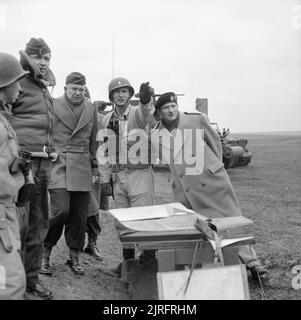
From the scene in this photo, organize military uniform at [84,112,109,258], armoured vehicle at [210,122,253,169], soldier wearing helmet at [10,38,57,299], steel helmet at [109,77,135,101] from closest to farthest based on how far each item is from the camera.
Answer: soldier wearing helmet at [10,38,57,299] → steel helmet at [109,77,135,101] → military uniform at [84,112,109,258] → armoured vehicle at [210,122,253,169]

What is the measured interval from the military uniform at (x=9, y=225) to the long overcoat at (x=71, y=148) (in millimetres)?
1415

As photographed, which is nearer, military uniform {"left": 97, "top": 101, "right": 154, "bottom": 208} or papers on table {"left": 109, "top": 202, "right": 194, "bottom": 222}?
papers on table {"left": 109, "top": 202, "right": 194, "bottom": 222}

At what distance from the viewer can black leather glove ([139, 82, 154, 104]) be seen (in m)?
4.32

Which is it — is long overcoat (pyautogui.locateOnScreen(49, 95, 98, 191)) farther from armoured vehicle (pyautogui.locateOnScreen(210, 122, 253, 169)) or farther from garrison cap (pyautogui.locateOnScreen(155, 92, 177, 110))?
armoured vehicle (pyautogui.locateOnScreen(210, 122, 253, 169))

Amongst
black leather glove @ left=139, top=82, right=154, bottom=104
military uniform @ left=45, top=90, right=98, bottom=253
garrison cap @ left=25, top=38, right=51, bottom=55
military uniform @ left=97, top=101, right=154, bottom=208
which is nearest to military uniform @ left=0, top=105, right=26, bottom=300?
garrison cap @ left=25, top=38, right=51, bottom=55

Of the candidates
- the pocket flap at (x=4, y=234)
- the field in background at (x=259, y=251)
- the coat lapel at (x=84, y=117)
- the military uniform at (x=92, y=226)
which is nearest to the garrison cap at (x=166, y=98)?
the coat lapel at (x=84, y=117)

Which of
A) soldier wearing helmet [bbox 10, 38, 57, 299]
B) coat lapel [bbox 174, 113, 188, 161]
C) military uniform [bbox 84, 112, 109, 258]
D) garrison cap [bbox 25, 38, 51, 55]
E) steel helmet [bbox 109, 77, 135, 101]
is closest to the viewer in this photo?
soldier wearing helmet [bbox 10, 38, 57, 299]

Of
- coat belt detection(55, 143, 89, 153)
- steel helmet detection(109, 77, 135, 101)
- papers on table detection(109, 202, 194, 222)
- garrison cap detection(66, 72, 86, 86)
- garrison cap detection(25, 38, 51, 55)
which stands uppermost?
garrison cap detection(25, 38, 51, 55)

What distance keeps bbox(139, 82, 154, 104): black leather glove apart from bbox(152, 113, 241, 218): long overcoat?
265 mm

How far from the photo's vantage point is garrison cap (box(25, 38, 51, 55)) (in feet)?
13.1

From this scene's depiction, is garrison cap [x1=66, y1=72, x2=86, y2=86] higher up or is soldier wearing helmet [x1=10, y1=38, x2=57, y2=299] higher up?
garrison cap [x1=66, y1=72, x2=86, y2=86]

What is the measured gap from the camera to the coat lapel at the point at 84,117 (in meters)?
4.64
